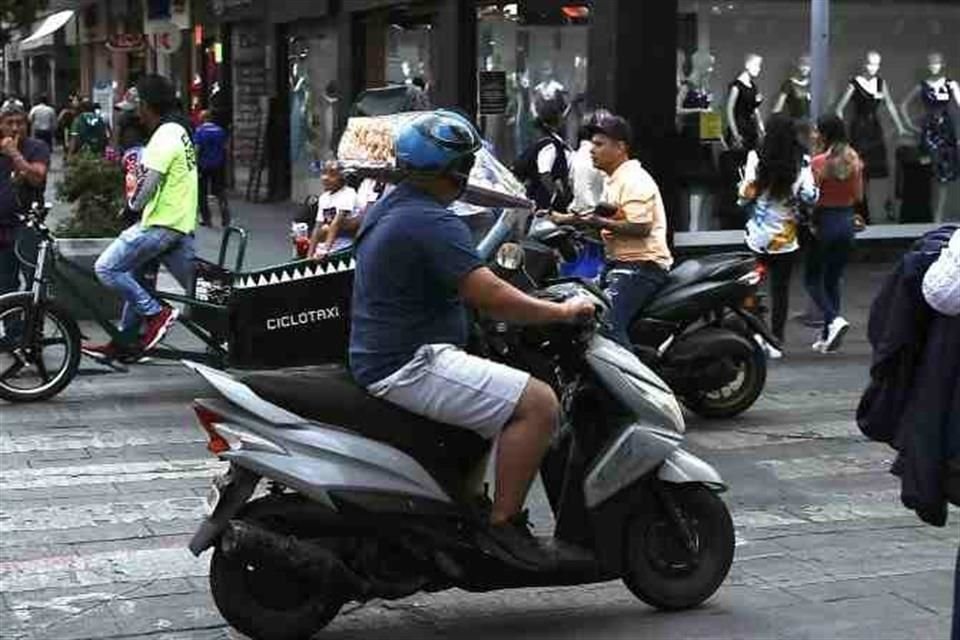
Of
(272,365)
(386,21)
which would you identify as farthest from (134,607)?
(386,21)

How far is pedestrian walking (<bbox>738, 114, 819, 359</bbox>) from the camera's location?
11414 millimetres

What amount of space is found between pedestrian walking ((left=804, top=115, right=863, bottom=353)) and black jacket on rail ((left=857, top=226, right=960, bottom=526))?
314 inches

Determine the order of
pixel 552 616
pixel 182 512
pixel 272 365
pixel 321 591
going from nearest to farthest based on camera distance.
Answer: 1. pixel 321 591
2. pixel 552 616
3. pixel 182 512
4. pixel 272 365

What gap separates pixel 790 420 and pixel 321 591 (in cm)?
488

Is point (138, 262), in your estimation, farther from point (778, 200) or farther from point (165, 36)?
point (165, 36)

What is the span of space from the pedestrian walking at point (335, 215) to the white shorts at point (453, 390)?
17.7 ft

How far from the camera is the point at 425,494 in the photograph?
510 cm

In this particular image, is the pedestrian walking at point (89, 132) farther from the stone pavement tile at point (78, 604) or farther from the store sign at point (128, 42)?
the stone pavement tile at point (78, 604)

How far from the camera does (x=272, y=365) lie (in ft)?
29.2

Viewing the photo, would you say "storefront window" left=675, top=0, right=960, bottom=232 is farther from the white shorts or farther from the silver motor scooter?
the white shorts

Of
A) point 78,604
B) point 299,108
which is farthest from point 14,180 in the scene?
point 299,108

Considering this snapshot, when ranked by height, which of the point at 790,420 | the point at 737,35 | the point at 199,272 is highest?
A: the point at 737,35

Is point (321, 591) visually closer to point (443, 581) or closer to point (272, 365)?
point (443, 581)

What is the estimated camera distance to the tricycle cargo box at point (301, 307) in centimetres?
865
